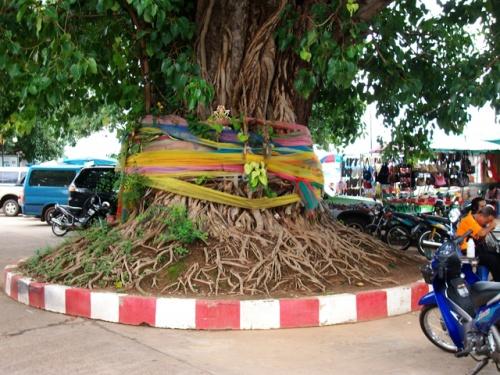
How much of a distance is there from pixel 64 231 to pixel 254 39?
9176 millimetres

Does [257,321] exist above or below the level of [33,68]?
below

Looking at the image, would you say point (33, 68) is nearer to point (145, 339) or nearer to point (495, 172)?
point (145, 339)

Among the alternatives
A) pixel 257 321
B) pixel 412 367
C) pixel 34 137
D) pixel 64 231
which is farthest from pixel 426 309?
pixel 34 137

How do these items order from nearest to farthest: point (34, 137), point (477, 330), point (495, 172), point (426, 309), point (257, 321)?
point (477, 330), point (426, 309), point (257, 321), point (495, 172), point (34, 137)

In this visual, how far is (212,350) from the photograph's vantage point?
4.52m

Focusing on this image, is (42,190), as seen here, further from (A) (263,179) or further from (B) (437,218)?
(A) (263,179)

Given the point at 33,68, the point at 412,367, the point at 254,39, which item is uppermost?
the point at 254,39

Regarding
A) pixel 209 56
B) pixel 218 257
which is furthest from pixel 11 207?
pixel 218 257

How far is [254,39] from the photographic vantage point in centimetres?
634

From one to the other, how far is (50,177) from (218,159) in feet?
39.3

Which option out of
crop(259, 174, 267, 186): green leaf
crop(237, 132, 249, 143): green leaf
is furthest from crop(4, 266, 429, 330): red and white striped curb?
crop(237, 132, 249, 143): green leaf

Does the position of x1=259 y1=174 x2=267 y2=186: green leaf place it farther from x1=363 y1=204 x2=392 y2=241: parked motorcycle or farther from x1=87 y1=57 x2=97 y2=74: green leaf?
x1=363 y1=204 x2=392 y2=241: parked motorcycle

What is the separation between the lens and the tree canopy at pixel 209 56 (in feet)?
18.2

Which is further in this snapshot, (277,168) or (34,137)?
(34,137)
